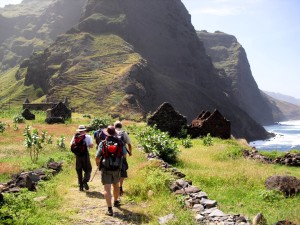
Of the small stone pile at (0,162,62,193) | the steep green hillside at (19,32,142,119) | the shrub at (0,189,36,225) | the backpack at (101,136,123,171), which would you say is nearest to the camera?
the shrub at (0,189,36,225)

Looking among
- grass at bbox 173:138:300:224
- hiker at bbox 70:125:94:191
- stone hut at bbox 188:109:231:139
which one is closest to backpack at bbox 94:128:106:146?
hiker at bbox 70:125:94:191

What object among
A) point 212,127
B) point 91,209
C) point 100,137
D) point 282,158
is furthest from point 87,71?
point 91,209

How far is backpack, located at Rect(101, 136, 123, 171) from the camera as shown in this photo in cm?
1154

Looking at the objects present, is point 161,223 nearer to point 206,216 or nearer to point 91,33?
→ point 206,216

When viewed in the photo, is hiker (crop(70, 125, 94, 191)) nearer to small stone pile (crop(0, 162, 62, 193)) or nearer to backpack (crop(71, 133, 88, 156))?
backpack (crop(71, 133, 88, 156))

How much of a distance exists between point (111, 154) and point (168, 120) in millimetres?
28273

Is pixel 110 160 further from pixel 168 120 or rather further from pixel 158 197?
pixel 168 120

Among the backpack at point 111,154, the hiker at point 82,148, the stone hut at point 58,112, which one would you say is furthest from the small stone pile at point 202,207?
the stone hut at point 58,112

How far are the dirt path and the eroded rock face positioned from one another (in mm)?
5514

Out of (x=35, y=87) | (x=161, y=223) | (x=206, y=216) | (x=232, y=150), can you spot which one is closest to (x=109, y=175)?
(x=161, y=223)

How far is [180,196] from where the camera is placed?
12.4 meters

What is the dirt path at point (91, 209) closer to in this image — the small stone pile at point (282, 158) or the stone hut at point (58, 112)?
the small stone pile at point (282, 158)

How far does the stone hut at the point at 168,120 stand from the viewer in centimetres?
3950

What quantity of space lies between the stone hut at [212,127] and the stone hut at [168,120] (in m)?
1.44
